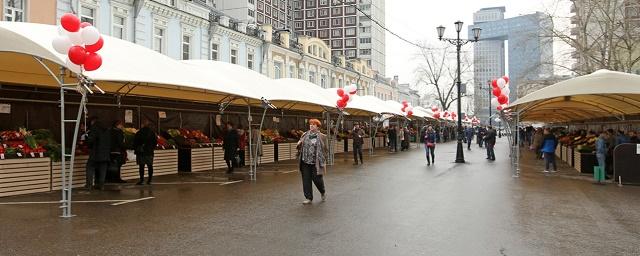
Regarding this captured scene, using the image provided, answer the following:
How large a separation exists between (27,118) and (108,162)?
8.02 feet

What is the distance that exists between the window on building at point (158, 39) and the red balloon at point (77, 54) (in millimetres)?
20409

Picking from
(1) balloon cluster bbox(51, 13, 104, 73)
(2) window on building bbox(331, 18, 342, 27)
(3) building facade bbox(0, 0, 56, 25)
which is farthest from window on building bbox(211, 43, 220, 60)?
(2) window on building bbox(331, 18, 342, 27)

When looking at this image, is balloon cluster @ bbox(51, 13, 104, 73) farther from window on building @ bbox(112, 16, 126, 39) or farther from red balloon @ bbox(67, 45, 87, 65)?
window on building @ bbox(112, 16, 126, 39)

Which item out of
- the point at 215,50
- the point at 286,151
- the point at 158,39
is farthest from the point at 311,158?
the point at 215,50

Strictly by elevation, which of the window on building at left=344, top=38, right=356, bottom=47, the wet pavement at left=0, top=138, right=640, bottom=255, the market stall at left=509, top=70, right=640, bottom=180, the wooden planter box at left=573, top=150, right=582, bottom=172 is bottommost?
the wet pavement at left=0, top=138, right=640, bottom=255

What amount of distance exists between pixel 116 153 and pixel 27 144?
2042mm

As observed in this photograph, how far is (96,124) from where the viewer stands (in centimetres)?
1094

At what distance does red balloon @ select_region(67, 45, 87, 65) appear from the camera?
318 inches

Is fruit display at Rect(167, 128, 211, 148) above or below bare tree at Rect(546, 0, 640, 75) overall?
below

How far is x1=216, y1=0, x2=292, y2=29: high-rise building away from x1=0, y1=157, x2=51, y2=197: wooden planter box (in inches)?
2436

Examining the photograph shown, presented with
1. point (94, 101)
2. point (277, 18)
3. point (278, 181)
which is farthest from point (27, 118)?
point (277, 18)

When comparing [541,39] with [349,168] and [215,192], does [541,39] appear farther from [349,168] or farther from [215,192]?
[215,192]

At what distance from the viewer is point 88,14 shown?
928 inches

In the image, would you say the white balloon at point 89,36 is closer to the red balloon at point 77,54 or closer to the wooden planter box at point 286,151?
the red balloon at point 77,54
